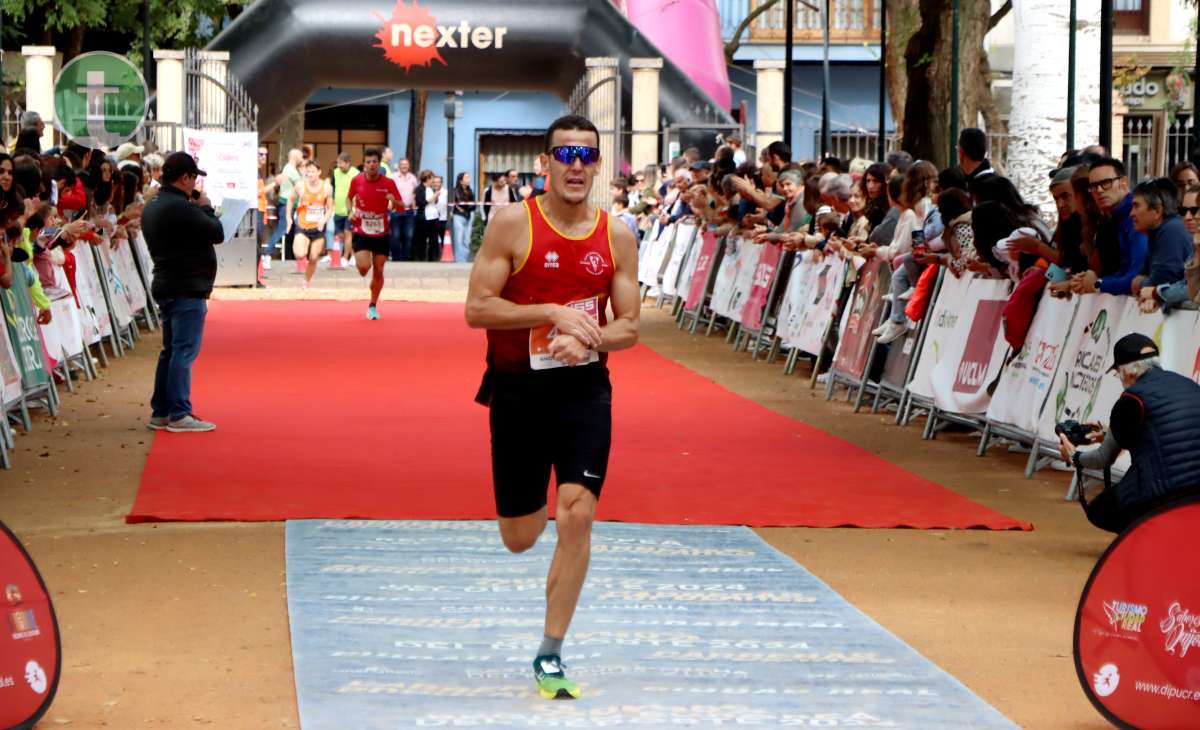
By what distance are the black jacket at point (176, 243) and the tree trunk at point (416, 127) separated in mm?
36428

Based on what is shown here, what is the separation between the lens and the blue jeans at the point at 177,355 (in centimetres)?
1398

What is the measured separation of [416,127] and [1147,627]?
4531cm

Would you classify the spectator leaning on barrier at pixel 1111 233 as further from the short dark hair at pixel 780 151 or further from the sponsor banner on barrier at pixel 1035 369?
the short dark hair at pixel 780 151

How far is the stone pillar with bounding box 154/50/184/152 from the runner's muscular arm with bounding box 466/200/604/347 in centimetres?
2598

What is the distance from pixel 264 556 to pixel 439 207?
32.2 metres

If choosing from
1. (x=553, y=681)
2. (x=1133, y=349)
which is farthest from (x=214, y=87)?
(x=553, y=681)

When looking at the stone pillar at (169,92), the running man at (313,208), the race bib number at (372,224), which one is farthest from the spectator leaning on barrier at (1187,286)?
the stone pillar at (169,92)

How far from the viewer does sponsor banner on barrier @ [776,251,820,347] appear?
60.6 feet

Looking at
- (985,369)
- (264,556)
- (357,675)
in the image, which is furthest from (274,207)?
(357,675)

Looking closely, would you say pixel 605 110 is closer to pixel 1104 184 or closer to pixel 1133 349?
pixel 1104 184

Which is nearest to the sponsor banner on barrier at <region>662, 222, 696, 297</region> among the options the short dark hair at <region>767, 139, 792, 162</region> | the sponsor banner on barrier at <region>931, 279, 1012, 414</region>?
the short dark hair at <region>767, 139, 792, 162</region>

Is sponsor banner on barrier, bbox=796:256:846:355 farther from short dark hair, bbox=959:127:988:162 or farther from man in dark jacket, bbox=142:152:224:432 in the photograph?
man in dark jacket, bbox=142:152:224:432

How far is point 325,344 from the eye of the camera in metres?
21.2

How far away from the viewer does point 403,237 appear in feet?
132
